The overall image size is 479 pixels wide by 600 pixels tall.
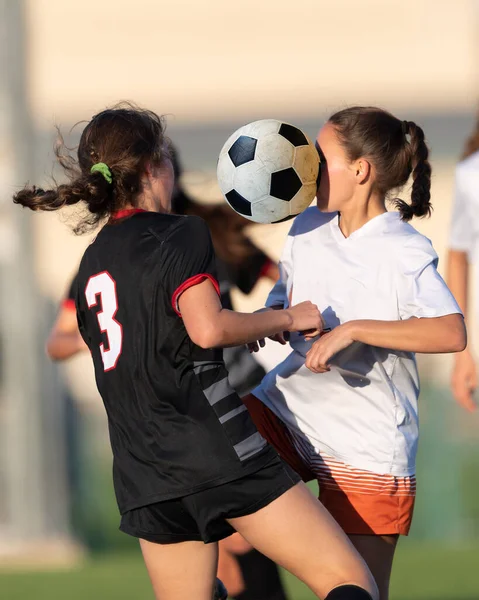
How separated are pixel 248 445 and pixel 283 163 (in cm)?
93

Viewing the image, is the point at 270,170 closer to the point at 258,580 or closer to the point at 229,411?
the point at 229,411

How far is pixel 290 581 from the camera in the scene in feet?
29.5

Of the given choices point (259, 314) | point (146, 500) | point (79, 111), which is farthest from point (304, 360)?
point (79, 111)

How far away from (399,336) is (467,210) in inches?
64.6

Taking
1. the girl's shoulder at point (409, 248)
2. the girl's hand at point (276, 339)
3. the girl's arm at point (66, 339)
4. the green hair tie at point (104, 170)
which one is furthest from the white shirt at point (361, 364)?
the girl's arm at point (66, 339)

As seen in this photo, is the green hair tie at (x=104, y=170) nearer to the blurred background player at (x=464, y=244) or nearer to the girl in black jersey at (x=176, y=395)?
the girl in black jersey at (x=176, y=395)

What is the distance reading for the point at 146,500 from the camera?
340cm

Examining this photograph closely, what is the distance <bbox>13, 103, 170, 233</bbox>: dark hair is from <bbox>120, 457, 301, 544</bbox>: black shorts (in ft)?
2.87

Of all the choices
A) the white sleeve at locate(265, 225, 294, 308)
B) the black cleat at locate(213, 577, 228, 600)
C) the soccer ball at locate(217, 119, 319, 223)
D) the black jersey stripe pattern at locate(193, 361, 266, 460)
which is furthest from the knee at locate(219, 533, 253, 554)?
the soccer ball at locate(217, 119, 319, 223)

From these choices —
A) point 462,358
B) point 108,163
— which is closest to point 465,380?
point 462,358

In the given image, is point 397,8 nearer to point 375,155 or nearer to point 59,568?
point 59,568

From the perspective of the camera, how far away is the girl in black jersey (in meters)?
3.32

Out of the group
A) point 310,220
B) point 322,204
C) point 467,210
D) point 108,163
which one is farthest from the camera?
point 467,210

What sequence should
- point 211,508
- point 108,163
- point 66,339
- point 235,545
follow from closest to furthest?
point 211,508
point 108,163
point 235,545
point 66,339
